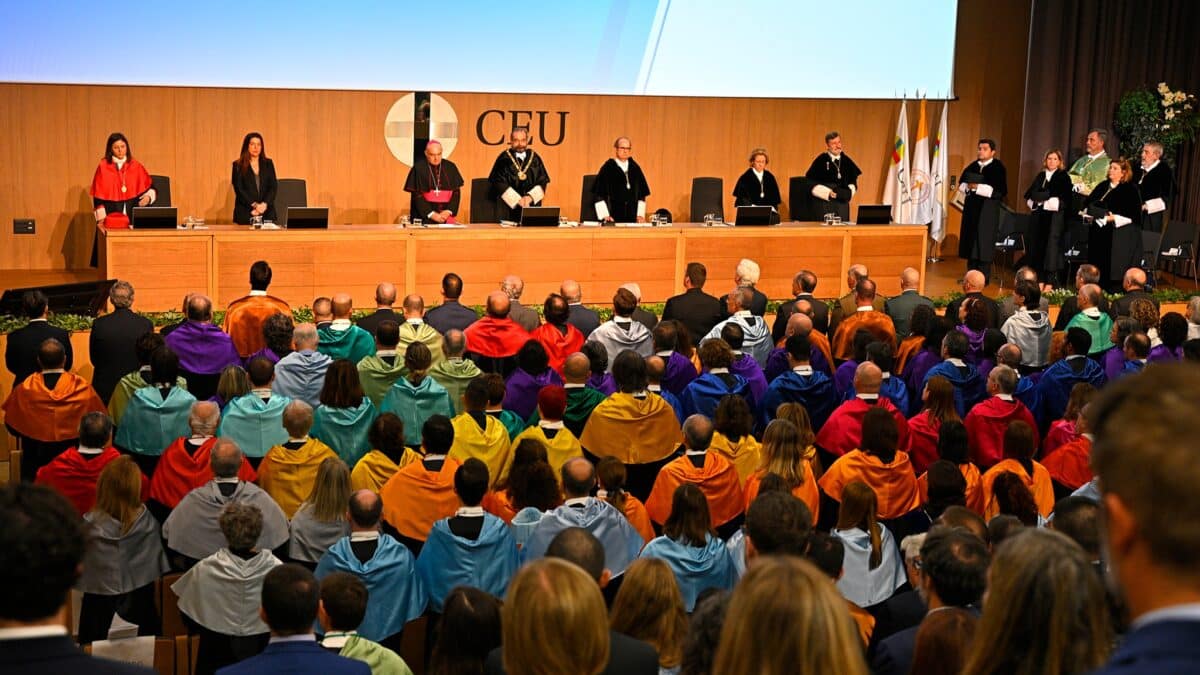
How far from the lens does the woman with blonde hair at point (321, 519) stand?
5.43 metres

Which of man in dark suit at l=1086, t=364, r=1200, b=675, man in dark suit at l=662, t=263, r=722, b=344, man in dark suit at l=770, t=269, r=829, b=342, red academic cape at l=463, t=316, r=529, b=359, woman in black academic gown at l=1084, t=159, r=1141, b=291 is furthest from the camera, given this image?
woman in black academic gown at l=1084, t=159, r=1141, b=291

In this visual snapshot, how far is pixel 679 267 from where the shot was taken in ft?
40.8

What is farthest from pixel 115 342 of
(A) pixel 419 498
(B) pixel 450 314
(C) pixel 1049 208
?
(C) pixel 1049 208

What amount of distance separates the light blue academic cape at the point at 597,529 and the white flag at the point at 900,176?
462 inches

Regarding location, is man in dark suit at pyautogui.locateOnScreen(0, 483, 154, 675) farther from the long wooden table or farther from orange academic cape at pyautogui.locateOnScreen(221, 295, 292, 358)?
the long wooden table

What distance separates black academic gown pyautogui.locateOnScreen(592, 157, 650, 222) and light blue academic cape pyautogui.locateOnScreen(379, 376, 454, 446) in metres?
6.46

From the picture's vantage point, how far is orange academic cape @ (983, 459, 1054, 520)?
5.87 metres

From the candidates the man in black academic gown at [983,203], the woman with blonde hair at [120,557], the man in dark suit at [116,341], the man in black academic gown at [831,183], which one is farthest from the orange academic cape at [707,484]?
the man in black academic gown at [983,203]

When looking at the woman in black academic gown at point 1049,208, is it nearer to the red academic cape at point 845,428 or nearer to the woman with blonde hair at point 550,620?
the red academic cape at point 845,428

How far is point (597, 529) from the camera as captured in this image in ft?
A: 17.3

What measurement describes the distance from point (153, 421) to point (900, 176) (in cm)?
1144

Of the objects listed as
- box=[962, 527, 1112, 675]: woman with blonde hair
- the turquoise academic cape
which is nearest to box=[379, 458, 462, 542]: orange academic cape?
the turquoise academic cape

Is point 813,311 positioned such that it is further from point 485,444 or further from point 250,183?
point 250,183

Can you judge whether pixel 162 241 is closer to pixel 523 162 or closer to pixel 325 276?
pixel 325 276
